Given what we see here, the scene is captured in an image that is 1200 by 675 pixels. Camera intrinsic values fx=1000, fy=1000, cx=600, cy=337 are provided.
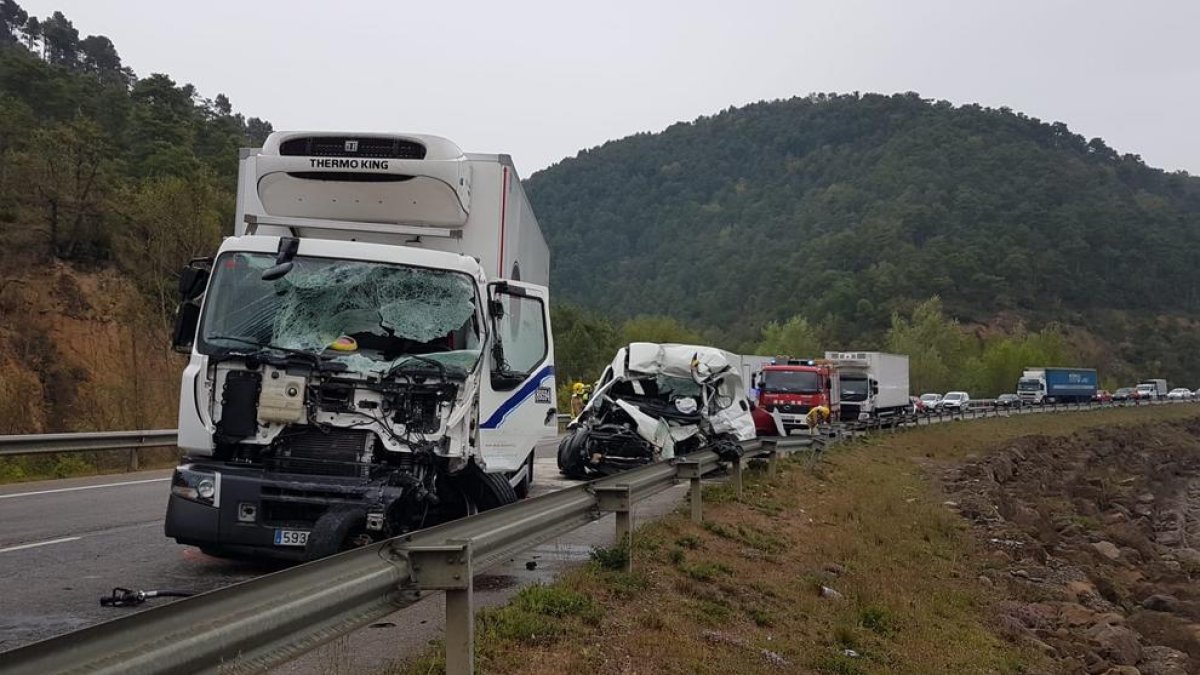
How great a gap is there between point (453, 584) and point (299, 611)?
998 mm

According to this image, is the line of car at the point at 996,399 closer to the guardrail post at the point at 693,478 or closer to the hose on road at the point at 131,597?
the guardrail post at the point at 693,478

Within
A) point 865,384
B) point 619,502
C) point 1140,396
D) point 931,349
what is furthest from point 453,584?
point 1140,396

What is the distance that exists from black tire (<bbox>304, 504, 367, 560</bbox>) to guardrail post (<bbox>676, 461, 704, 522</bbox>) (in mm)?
4630

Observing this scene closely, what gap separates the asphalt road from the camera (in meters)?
6.36

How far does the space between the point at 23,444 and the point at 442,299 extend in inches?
403

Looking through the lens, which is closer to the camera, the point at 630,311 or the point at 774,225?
the point at 630,311

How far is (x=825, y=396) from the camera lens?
32.6 m

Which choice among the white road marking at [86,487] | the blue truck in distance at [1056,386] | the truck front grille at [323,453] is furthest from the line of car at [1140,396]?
the truck front grille at [323,453]

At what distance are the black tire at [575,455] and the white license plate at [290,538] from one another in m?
8.80

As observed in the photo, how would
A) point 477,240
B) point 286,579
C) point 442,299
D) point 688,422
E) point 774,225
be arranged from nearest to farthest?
point 286,579 < point 442,299 < point 477,240 < point 688,422 < point 774,225

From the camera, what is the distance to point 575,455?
15641mm

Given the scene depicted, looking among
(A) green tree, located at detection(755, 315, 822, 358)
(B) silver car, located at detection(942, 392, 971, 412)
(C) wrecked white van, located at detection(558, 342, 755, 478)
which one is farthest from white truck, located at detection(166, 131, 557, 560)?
(A) green tree, located at detection(755, 315, 822, 358)

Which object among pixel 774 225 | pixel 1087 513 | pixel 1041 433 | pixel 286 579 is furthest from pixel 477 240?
pixel 774 225

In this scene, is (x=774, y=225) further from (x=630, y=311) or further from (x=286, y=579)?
(x=286, y=579)
